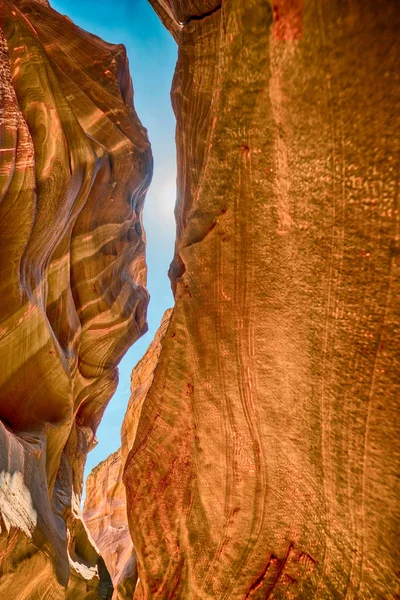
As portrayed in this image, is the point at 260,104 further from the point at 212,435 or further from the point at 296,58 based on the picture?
the point at 212,435

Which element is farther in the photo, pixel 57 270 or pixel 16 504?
pixel 57 270

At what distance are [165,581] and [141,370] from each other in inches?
362

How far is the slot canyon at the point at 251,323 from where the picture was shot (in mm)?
2877

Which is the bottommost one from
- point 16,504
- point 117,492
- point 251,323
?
point 117,492

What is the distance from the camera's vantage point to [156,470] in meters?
5.23

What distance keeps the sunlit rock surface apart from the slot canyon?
484 centimetres

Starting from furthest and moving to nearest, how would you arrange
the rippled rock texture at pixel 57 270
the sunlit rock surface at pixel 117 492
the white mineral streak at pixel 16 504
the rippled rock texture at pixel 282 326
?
the sunlit rock surface at pixel 117 492 → the rippled rock texture at pixel 57 270 → the white mineral streak at pixel 16 504 → the rippled rock texture at pixel 282 326

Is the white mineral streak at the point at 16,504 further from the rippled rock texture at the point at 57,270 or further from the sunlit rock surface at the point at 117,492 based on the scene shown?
the sunlit rock surface at the point at 117,492

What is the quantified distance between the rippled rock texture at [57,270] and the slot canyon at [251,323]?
0.18 feet

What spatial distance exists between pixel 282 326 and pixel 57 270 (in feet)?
21.0

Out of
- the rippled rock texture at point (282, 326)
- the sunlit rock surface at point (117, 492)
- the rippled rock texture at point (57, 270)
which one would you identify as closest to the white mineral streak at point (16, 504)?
the rippled rock texture at point (57, 270)

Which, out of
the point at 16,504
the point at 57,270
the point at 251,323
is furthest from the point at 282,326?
the point at 57,270

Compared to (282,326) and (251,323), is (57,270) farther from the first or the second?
(282,326)

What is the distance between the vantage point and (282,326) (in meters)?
3.74
